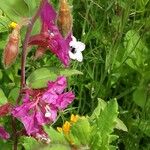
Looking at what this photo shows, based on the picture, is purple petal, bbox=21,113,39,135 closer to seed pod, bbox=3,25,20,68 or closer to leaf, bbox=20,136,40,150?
leaf, bbox=20,136,40,150

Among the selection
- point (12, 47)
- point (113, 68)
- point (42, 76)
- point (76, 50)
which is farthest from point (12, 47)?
point (113, 68)

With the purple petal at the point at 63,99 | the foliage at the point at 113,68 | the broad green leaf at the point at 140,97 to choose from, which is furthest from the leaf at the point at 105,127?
the broad green leaf at the point at 140,97

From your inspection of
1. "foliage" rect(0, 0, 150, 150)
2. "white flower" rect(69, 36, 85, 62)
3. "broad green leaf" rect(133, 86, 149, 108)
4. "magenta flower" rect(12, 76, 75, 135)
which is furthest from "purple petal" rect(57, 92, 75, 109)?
"broad green leaf" rect(133, 86, 149, 108)

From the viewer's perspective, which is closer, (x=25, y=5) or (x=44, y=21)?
(x=44, y=21)

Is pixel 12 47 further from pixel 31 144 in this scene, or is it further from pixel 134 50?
pixel 134 50

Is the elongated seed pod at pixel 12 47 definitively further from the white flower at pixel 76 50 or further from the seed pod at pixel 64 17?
the white flower at pixel 76 50

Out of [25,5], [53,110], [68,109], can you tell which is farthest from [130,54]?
[53,110]

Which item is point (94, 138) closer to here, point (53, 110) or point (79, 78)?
point (53, 110)
